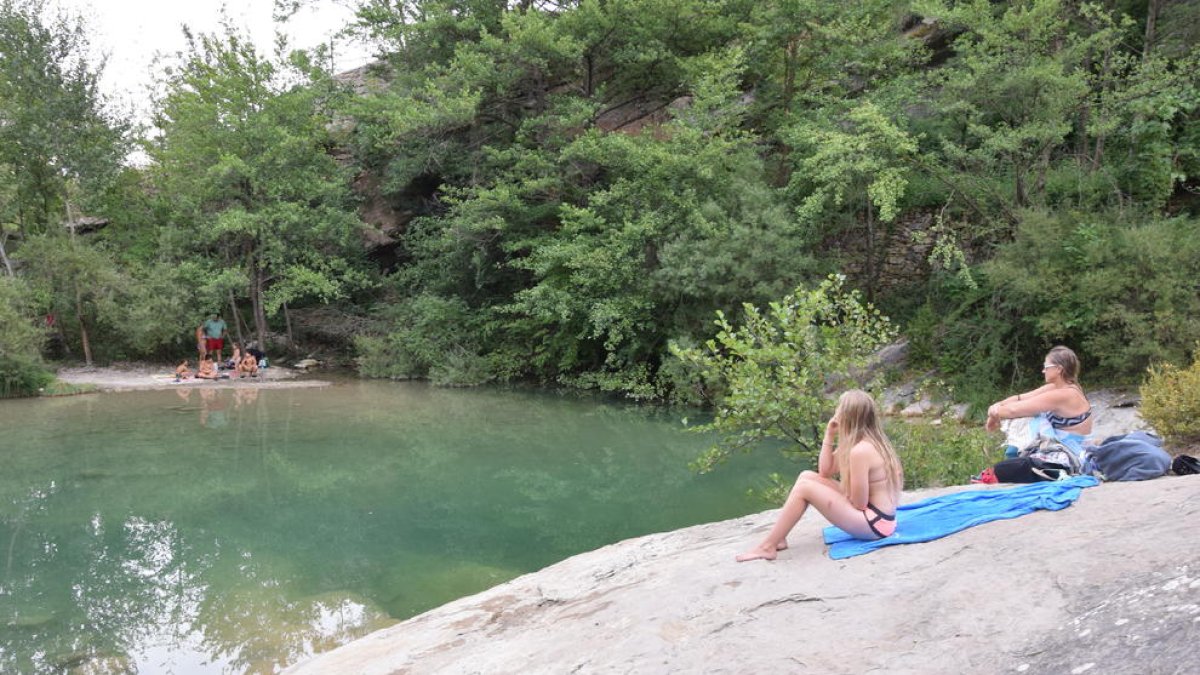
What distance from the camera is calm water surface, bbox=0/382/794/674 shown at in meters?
6.77

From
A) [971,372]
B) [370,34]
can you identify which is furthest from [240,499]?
[370,34]

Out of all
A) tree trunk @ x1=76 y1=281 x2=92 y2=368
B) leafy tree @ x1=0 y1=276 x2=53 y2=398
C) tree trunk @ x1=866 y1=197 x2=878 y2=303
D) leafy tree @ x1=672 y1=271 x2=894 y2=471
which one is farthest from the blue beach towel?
tree trunk @ x1=76 y1=281 x2=92 y2=368

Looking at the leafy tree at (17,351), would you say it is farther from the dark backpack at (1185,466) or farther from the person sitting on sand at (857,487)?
the dark backpack at (1185,466)

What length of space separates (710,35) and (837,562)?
65.8 feet

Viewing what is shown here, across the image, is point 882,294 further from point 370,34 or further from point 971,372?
point 370,34

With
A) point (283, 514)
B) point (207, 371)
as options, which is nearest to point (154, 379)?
point (207, 371)

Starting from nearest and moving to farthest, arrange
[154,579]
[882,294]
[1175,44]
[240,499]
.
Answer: [154,579], [240,499], [1175,44], [882,294]

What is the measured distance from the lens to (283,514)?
387 inches

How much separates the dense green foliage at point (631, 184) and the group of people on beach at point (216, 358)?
0.68m

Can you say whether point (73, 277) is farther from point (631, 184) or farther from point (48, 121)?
point (631, 184)

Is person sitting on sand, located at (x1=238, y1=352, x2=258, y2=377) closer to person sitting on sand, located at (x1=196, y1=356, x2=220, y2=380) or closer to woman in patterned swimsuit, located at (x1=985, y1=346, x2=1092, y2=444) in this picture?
person sitting on sand, located at (x1=196, y1=356, x2=220, y2=380)

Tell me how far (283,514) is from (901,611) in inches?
327

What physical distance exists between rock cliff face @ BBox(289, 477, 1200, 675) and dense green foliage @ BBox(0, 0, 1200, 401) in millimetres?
8202

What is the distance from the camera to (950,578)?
3.80 meters
